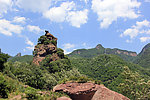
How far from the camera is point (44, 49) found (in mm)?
52219

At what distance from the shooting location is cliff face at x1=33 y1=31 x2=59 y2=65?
5043 centimetres

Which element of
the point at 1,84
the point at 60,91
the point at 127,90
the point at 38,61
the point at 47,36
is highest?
the point at 47,36

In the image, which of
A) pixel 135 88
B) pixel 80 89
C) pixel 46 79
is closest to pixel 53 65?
pixel 46 79

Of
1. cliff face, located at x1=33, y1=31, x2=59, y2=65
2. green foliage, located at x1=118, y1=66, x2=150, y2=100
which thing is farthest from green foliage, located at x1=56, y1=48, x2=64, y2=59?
green foliage, located at x1=118, y1=66, x2=150, y2=100

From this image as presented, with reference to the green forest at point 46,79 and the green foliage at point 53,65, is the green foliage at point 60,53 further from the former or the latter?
the green foliage at point 53,65

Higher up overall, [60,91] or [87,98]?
[60,91]

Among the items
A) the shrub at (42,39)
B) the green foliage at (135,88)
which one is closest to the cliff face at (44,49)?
the shrub at (42,39)

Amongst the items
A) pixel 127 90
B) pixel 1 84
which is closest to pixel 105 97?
pixel 1 84

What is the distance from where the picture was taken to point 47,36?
5581 cm

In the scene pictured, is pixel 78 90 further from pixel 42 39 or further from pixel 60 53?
pixel 42 39

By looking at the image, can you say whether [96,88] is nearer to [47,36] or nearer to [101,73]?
[47,36]

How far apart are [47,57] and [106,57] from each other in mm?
54276

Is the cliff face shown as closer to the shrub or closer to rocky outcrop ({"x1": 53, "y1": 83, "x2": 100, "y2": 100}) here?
the shrub

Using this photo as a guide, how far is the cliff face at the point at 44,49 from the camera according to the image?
5043 cm
